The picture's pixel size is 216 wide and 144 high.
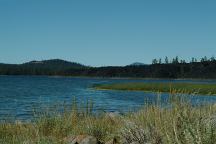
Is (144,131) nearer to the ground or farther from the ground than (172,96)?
nearer to the ground

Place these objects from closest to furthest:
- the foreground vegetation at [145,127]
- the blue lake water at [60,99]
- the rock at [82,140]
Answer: the foreground vegetation at [145,127] → the rock at [82,140] → the blue lake water at [60,99]

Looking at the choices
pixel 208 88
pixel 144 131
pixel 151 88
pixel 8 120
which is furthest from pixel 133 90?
pixel 144 131

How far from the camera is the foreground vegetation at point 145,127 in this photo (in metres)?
7.87

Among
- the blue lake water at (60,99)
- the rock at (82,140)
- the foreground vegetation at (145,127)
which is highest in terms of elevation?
the foreground vegetation at (145,127)

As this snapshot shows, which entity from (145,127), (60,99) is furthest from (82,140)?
(60,99)

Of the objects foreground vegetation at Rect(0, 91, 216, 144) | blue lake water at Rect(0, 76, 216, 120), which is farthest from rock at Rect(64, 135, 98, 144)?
blue lake water at Rect(0, 76, 216, 120)

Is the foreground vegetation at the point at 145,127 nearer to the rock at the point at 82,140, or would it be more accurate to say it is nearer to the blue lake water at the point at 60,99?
the rock at the point at 82,140

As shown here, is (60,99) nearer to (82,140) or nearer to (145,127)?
(82,140)

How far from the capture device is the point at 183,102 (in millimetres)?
9234

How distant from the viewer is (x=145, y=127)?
35.0 feet

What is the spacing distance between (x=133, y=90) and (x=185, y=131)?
70.3 meters

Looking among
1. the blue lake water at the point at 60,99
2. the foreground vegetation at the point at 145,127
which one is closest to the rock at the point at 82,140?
the foreground vegetation at the point at 145,127

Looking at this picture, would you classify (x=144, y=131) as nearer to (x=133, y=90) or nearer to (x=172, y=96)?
(x=172, y=96)

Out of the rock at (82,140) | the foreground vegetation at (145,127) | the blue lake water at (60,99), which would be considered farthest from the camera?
the blue lake water at (60,99)
